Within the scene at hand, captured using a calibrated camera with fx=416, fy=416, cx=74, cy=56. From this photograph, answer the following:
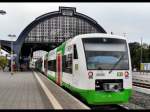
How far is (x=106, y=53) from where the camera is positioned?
56.1 ft

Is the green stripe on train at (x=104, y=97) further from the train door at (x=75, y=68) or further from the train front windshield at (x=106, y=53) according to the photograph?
the train door at (x=75, y=68)

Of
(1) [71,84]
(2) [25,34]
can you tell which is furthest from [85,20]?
(1) [71,84]

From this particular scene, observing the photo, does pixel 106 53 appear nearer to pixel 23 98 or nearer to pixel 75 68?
pixel 75 68

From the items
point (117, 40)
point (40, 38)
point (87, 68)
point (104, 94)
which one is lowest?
point (104, 94)

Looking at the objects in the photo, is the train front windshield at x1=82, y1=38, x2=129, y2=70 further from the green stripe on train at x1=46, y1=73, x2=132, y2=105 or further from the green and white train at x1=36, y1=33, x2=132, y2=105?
the green stripe on train at x1=46, y1=73, x2=132, y2=105

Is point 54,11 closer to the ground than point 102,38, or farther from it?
farther from it

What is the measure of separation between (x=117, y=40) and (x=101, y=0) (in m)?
4.71

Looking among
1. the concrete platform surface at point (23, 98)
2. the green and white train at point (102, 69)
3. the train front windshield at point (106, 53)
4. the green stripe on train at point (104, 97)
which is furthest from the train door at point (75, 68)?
the concrete platform surface at point (23, 98)

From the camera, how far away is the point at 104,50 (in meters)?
17.2

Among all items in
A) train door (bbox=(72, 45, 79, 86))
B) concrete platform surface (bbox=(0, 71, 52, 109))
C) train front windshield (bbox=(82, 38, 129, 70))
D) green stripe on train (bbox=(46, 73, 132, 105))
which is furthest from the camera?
train door (bbox=(72, 45, 79, 86))

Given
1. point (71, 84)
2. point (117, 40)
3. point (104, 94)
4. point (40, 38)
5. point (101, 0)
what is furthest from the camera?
point (40, 38)

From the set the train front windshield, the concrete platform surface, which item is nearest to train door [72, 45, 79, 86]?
the train front windshield

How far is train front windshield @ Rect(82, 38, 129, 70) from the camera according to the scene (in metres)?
16.9

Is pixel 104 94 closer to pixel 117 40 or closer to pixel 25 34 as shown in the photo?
pixel 117 40
